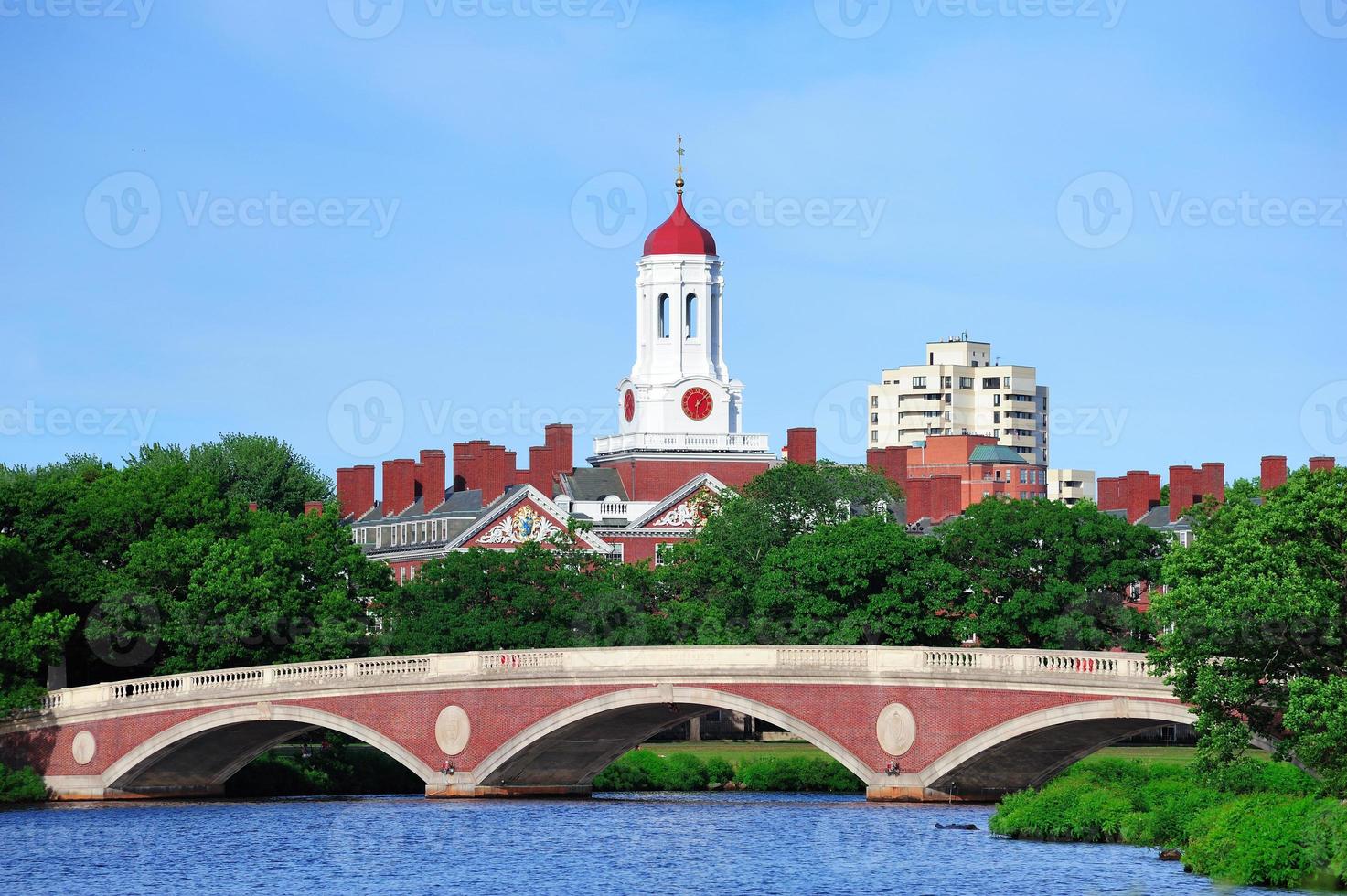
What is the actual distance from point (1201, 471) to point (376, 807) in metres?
52.7

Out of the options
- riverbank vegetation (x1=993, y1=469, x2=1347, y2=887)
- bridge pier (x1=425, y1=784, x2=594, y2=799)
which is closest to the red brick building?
bridge pier (x1=425, y1=784, x2=594, y2=799)

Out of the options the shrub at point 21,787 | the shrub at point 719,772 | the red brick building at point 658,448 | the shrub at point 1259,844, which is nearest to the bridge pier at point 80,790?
the shrub at point 21,787

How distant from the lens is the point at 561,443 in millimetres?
125625

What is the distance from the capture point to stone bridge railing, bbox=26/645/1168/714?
68.8 metres

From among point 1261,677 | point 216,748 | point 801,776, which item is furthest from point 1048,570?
point 1261,677

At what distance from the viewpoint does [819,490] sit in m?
104

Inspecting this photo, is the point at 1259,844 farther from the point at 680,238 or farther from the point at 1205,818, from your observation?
the point at 680,238

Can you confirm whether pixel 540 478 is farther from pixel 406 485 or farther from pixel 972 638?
pixel 972 638

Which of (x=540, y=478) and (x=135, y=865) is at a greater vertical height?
(x=540, y=478)

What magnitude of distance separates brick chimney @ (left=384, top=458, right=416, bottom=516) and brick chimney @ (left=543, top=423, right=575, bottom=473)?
33.5ft

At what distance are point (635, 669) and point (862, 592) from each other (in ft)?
68.7

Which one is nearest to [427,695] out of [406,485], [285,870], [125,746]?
[125,746]

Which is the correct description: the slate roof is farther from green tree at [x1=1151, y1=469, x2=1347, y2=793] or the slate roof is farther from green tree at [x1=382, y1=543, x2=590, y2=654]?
green tree at [x1=1151, y1=469, x2=1347, y2=793]

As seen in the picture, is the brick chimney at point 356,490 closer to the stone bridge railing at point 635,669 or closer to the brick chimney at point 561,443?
the brick chimney at point 561,443
